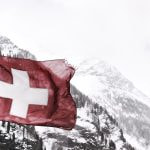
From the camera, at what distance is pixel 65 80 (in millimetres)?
19000

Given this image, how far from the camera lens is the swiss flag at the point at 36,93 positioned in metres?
18.0

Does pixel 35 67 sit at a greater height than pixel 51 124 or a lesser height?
greater

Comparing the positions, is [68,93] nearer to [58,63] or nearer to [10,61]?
[58,63]

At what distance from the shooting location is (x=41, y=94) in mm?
18656

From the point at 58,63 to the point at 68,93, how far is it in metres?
1.13

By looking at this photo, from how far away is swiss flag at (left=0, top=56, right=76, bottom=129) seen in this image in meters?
18.0

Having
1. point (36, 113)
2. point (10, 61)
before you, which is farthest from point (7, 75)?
point (36, 113)

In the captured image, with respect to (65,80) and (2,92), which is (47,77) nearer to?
(65,80)

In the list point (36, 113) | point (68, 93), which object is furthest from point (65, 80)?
point (36, 113)

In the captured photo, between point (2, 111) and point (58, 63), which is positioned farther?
point (58, 63)

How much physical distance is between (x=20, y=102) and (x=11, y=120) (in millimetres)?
816

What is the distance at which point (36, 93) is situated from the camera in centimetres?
1861

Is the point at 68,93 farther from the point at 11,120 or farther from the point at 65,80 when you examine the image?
the point at 11,120

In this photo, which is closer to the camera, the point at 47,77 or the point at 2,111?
the point at 2,111
